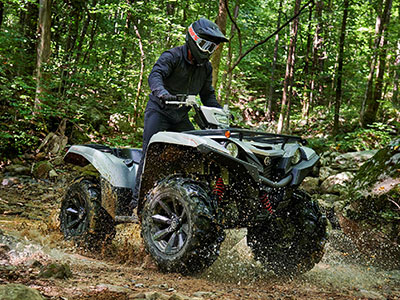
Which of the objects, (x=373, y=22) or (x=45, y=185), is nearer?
(x=45, y=185)

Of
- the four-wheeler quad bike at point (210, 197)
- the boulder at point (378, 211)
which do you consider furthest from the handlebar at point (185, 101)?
the boulder at point (378, 211)

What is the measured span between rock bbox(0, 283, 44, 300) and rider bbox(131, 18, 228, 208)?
214 centimetres

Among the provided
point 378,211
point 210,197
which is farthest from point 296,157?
point 378,211

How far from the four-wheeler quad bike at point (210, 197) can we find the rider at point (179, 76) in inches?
14.4

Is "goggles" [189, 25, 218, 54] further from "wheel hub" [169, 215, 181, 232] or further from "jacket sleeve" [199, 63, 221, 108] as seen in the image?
"wheel hub" [169, 215, 181, 232]

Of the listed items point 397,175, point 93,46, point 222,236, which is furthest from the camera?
point 93,46

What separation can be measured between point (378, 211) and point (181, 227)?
12.1ft

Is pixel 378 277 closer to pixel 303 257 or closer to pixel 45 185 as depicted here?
pixel 303 257

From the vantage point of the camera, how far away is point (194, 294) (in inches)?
97.0

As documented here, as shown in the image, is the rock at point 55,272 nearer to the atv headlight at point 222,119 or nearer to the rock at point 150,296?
the rock at point 150,296

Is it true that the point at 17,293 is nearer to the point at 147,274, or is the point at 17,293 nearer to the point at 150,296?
the point at 150,296

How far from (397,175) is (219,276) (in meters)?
3.76

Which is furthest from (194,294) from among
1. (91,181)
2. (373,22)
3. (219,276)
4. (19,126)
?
(373,22)

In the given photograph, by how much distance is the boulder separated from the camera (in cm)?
523
